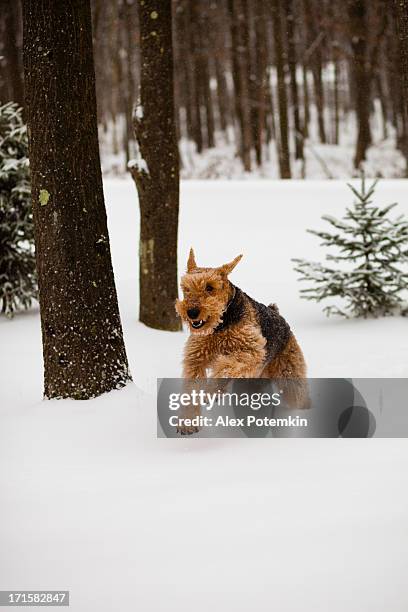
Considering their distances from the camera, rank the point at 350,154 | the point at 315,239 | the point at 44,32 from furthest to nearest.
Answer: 1. the point at 350,154
2. the point at 315,239
3. the point at 44,32

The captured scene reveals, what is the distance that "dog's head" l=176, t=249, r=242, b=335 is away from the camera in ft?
12.6

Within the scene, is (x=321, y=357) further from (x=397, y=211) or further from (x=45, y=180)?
(x=397, y=211)

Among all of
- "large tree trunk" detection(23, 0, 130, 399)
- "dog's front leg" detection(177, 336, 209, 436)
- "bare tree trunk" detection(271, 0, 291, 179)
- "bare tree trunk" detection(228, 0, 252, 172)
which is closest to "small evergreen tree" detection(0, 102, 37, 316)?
"large tree trunk" detection(23, 0, 130, 399)

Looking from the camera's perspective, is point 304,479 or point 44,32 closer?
point 304,479

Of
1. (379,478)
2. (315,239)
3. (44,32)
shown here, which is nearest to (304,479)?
(379,478)

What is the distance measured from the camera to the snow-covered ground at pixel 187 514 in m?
2.73

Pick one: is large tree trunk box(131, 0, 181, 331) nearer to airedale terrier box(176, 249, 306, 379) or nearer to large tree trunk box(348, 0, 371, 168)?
airedale terrier box(176, 249, 306, 379)

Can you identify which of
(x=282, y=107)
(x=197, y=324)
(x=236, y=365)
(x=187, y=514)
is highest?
(x=282, y=107)

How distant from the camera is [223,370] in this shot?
4020 millimetres

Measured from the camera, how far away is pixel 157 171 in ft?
28.2

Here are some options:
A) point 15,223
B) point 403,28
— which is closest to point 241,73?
point 15,223

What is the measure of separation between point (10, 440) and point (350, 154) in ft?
98.9

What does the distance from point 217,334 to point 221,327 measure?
6 centimetres

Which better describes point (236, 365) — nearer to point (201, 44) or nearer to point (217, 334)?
point (217, 334)
